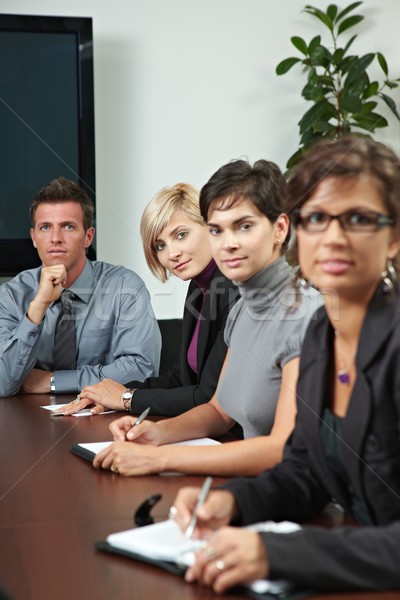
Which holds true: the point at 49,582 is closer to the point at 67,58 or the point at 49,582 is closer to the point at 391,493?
the point at 391,493

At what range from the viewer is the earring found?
3.74ft

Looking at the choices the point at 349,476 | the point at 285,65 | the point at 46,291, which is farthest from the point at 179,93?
the point at 349,476

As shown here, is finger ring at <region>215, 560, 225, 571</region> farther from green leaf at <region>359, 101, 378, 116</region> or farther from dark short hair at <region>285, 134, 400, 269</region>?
green leaf at <region>359, 101, 378, 116</region>

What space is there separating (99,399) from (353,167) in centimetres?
130

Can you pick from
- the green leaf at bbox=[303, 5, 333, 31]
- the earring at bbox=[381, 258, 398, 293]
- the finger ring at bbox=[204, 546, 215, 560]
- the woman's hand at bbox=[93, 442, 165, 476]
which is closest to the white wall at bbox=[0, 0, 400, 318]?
the green leaf at bbox=[303, 5, 333, 31]

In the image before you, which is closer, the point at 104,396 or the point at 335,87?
the point at 104,396

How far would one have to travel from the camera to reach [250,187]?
1.84 meters

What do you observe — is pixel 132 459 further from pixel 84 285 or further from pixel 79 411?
pixel 84 285

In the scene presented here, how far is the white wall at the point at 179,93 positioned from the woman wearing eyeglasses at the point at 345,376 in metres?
2.86

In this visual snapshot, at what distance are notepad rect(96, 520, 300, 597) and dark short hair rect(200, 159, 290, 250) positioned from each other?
2.93 feet

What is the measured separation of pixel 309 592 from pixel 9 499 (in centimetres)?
63

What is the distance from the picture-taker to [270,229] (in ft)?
6.16

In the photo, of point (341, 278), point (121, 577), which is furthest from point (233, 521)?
point (341, 278)

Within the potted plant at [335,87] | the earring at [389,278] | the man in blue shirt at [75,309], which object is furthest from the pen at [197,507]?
the potted plant at [335,87]
